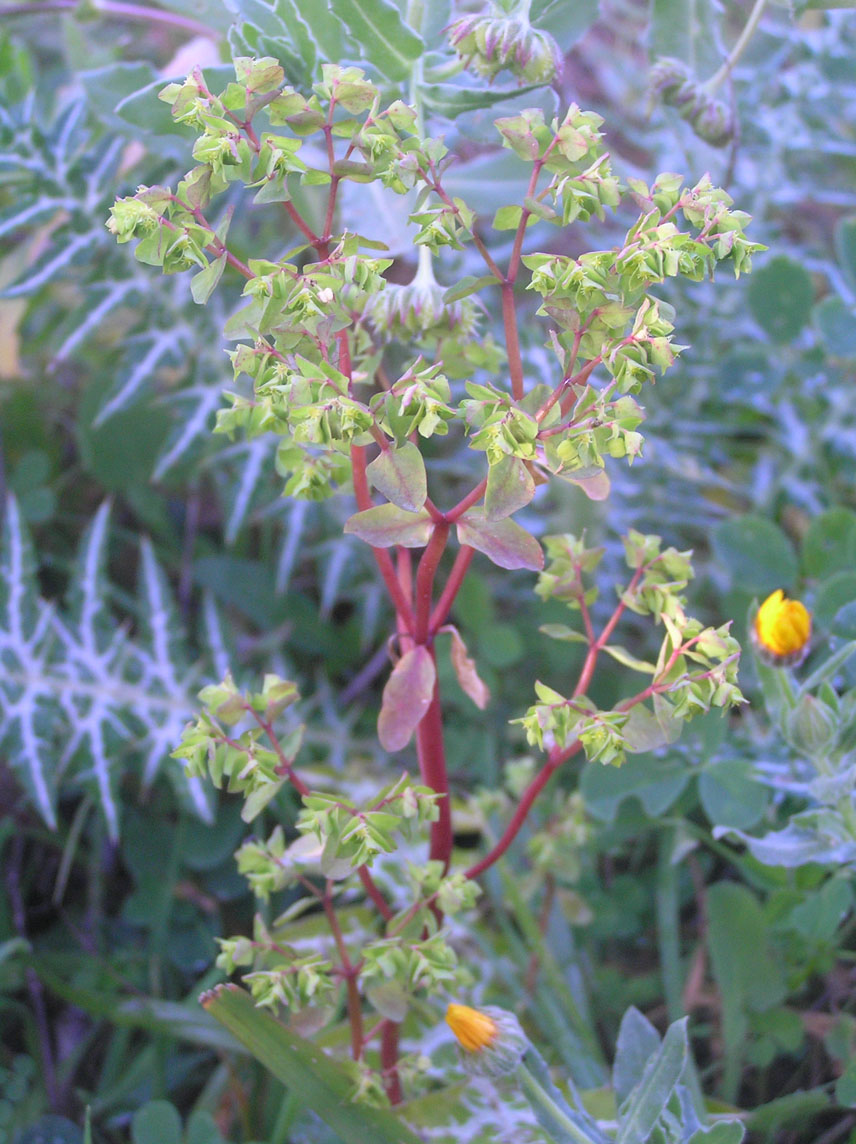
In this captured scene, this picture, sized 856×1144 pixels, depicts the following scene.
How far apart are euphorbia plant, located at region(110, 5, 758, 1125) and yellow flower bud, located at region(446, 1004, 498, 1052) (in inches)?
1.4

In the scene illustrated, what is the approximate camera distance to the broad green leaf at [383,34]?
36.5 inches

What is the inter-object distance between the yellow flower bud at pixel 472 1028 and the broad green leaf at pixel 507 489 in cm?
39

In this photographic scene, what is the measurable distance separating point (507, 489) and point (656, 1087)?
0.49 meters

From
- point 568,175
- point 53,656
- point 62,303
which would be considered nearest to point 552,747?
point 568,175

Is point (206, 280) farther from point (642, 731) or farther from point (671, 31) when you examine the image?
point (671, 31)

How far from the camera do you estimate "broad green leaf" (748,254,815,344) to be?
1.53 meters

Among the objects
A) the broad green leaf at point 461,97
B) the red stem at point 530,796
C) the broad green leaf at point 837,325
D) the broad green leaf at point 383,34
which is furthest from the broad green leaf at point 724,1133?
the broad green leaf at point 837,325

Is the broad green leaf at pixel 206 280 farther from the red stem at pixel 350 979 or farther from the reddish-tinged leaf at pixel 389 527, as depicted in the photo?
the red stem at pixel 350 979

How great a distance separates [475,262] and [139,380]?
1.97 ft

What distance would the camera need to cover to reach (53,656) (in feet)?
4.72

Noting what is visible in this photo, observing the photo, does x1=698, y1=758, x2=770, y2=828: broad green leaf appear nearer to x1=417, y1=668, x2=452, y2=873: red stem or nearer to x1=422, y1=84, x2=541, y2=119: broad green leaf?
x1=417, y1=668, x2=452, y2=873: red stem

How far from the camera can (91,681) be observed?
143 cm

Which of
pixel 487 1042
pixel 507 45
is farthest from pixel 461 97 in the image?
pixel 487 1042

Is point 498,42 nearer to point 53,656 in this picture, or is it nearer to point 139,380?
point 139,380
